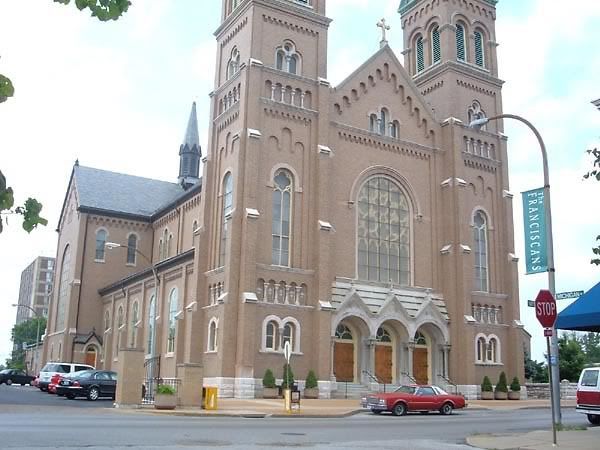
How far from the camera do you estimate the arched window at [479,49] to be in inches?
1916

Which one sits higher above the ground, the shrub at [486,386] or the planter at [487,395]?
the shrub at [486,386]

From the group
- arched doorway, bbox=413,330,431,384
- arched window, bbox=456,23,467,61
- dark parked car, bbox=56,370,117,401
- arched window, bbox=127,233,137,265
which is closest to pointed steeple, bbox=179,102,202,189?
arched window, bbox=127,233,137,265

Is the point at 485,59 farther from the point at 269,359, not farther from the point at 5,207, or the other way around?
the point at 5,207

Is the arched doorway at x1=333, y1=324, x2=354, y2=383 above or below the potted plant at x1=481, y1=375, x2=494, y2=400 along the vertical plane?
above

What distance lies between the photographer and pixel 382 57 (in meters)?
44.3

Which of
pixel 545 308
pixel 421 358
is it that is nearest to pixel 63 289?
pixel 421 358

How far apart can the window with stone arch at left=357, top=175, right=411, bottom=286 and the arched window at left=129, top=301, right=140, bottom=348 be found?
1797 centimetres

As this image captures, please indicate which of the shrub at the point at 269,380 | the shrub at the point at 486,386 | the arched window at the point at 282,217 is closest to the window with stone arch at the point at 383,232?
the arched window at the point at 282,217

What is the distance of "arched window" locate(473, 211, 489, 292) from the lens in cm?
4403

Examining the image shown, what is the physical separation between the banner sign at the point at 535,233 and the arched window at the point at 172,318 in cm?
2776

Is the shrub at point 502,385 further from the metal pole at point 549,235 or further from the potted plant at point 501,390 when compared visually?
the metal pole at point 549,235

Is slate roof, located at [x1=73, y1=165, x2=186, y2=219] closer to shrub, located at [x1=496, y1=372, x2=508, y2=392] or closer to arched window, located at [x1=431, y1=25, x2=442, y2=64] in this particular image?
arched window, located at [x1=431, y1=25, x2=442, y2=64]

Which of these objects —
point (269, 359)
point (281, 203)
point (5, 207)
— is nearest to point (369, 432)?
point (5, 207)

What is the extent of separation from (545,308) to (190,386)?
1632 centimetres
